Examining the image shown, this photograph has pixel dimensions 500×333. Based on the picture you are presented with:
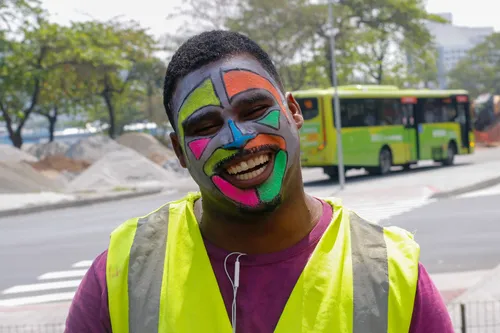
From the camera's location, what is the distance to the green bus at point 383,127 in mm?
26578

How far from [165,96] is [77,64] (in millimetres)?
38341

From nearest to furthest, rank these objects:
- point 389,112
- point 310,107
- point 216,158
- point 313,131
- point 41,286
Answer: point 216,158, point 41,286, point 313,131, point 310,107, point 389,112

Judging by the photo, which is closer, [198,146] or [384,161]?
[198,146]

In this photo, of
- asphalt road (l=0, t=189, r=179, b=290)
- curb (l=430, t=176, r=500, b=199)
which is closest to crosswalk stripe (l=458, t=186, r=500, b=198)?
curb (l=430, t=176, r=500, b=199)

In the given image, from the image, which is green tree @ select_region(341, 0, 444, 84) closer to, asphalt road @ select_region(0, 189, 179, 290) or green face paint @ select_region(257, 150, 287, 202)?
asphalt road @ select_region(0, 189, 179, 290)

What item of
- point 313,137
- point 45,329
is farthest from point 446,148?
point 45,329

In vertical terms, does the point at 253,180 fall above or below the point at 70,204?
above

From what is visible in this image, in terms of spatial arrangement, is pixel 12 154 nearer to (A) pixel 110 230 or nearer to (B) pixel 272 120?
(A) pixel 110 230

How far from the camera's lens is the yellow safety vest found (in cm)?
213

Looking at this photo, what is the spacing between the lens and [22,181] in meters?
30.6

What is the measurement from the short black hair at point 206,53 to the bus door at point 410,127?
27.5m

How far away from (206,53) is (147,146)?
4378cm

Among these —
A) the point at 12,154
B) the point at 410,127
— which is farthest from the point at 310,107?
the point at 12,154

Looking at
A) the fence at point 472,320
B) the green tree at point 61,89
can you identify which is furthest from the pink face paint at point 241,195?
the green tree at point 61,89
